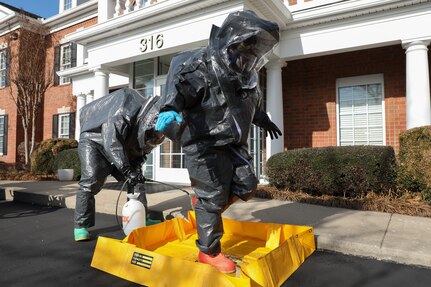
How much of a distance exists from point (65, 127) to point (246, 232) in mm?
12830

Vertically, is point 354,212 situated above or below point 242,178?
below

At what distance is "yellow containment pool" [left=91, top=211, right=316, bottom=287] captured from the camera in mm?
2170

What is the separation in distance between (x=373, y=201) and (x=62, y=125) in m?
13.1

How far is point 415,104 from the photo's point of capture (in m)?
6.13

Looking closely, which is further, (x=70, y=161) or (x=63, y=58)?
(x=63, y=58)

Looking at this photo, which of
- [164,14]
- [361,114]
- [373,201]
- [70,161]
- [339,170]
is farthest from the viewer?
[70,161]

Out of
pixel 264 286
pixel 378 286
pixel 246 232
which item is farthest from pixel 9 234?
pixel 378 286

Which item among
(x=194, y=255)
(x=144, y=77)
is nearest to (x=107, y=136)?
(x=194, y=255)

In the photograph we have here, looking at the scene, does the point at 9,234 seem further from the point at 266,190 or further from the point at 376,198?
the point at 376,198

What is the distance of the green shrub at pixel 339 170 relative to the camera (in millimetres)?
5387

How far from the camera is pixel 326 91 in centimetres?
835

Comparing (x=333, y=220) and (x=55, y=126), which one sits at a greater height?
(x=55, y=126)

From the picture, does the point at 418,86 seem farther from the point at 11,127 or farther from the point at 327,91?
the point at 11,127

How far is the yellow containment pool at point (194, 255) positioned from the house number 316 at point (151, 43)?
5046mm
